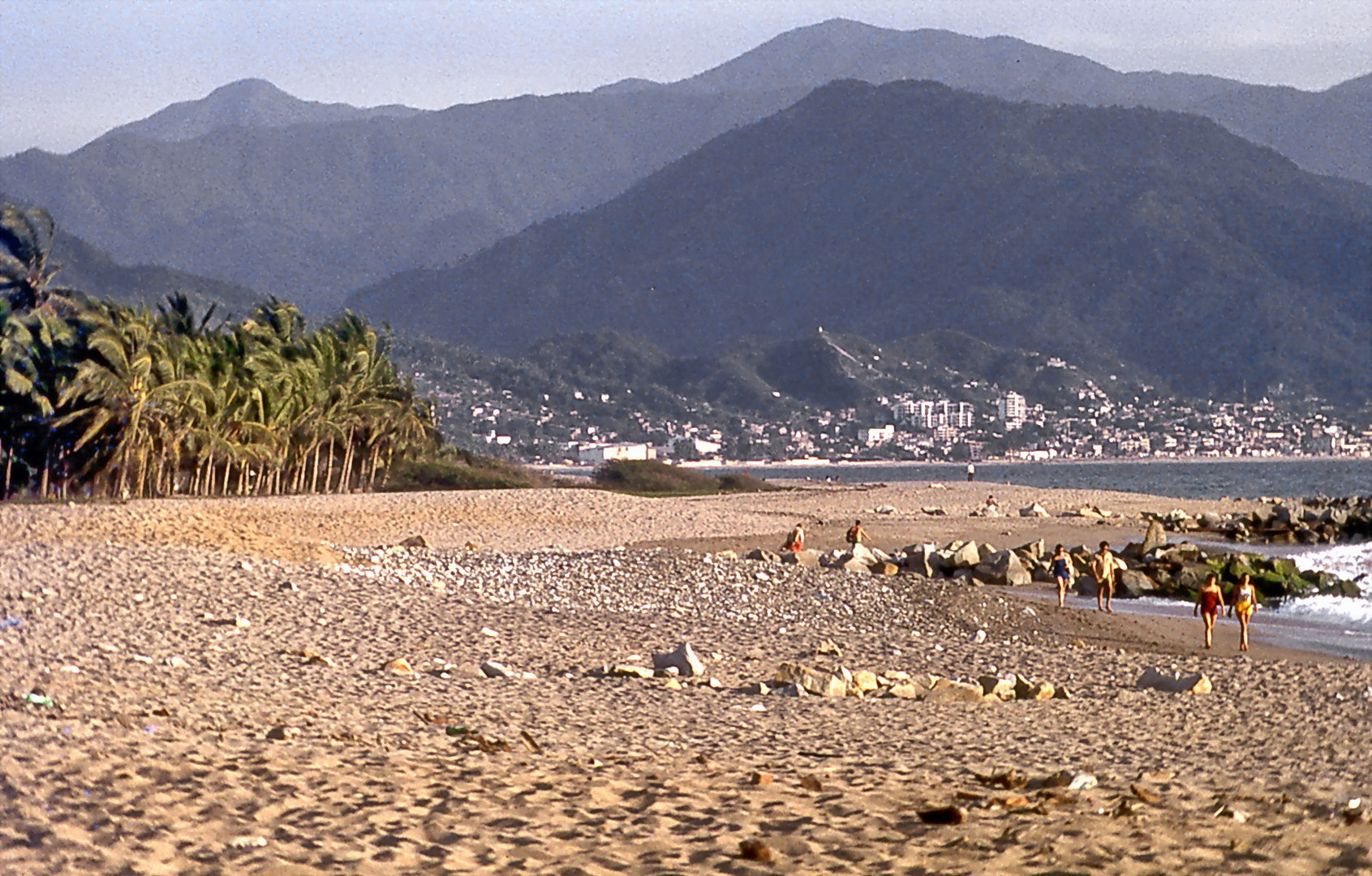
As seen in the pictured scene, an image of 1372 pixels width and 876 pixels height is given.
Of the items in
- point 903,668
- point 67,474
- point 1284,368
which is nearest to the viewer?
point 903,668

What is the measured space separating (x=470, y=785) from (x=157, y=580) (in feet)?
34.6

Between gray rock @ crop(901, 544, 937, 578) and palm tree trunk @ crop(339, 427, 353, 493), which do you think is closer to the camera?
gray rock @ crop(901, 544, 937, 578)

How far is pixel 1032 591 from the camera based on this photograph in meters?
25.8

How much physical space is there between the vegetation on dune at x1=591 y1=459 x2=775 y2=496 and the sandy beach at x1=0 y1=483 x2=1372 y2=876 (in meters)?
50.0

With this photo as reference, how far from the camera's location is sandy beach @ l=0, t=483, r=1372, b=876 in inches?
261

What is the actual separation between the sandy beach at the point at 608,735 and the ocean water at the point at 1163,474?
2656 inches

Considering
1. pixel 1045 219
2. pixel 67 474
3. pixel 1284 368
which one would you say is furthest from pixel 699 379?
pixel 67 474

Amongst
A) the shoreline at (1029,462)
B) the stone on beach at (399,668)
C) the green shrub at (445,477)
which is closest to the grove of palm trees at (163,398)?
the green shrub at (445,477)

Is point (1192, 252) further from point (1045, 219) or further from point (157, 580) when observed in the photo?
point (157, 580)

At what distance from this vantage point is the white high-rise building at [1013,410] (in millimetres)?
167750

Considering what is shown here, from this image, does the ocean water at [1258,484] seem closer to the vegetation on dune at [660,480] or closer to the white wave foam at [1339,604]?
the white wave foam at [1339,604]

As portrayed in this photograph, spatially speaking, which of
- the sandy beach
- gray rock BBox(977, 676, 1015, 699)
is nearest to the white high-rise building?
the sandy beach

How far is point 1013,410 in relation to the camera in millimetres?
168250

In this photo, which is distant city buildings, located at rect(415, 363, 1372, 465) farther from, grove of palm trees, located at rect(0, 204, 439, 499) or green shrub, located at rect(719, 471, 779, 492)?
grove of palm trees, located at rect(0, 204, 439, 499)
